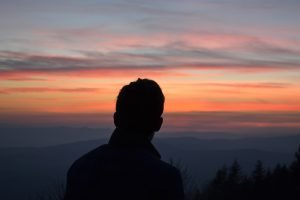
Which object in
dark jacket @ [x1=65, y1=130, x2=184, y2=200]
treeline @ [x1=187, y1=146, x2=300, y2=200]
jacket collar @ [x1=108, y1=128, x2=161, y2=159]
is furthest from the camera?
treeline @ [x1=187, y1=146, x2=300, y2=200]

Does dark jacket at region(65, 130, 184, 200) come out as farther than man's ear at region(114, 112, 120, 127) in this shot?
No

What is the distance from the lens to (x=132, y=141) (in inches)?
126

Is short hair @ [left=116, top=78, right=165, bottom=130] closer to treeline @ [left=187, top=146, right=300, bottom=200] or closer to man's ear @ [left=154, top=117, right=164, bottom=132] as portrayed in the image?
man's ear @ [left=154, top=117, right=164, bottom=132]

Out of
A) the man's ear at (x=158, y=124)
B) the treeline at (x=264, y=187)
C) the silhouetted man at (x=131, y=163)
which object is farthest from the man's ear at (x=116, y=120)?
the treeline at (x=264, y=187)

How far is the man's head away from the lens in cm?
320

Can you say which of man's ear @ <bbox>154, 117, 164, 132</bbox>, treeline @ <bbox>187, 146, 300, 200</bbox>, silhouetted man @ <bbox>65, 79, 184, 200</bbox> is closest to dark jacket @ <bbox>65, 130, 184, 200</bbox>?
silhouetted man @ <bbox>65, 79, 184, 200</bbox>

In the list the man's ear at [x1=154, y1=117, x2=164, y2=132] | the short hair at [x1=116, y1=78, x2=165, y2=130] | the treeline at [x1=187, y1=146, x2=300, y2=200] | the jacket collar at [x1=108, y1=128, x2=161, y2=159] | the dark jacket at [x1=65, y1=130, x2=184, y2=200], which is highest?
the short hair at [x1=116, y1=78, x2=165, y2=130]

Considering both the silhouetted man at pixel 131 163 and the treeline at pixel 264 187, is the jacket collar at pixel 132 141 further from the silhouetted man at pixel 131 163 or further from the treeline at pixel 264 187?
the treeline at pixel 264 187

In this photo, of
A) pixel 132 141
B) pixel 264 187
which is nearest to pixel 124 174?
pixel 132 141

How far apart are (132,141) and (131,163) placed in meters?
0.14

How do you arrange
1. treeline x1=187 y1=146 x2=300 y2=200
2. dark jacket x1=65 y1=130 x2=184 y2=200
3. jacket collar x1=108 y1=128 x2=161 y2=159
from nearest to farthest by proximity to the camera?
dark jacket x1=65 y1=130 x2=184 y2=200 < jacket collar x1=108 y1=128 x2=161 y2=159 < treeline x1=187 y1=146 x2=300 y2=200

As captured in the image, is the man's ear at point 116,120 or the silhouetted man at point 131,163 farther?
the man's ear at point 116,120

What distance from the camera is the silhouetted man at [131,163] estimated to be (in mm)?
3025

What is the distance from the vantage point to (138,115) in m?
3.23
